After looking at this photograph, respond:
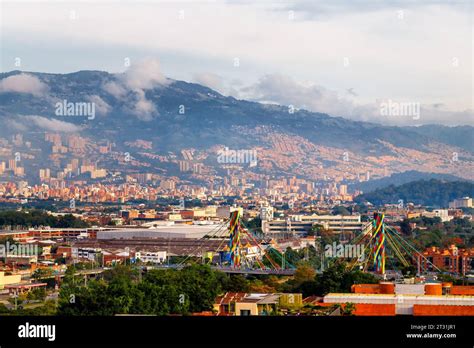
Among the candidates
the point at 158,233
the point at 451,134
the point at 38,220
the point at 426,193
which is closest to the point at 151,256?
the point at 158,233

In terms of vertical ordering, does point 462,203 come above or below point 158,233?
above

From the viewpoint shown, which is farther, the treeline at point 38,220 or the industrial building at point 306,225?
the treeline at point 38,220

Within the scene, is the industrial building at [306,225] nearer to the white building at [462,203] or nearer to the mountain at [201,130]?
the white building at [462,203]

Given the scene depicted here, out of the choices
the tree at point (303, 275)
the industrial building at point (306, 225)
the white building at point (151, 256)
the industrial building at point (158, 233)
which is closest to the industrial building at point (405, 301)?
the tree at point (303, 275)

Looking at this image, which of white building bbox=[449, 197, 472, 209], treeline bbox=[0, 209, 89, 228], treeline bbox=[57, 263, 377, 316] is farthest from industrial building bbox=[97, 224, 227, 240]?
white building bbox=[449, 197, 472, 209]

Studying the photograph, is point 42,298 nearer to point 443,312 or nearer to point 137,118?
point 443,312

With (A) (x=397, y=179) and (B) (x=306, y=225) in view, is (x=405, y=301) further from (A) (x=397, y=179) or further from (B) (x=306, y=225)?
(A) (x=397, y=179)

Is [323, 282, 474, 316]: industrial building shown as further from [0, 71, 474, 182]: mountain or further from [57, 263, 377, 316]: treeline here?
[0, 71, 474, 182]: mountain

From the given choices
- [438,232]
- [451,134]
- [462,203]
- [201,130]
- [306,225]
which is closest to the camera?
[438,232]
